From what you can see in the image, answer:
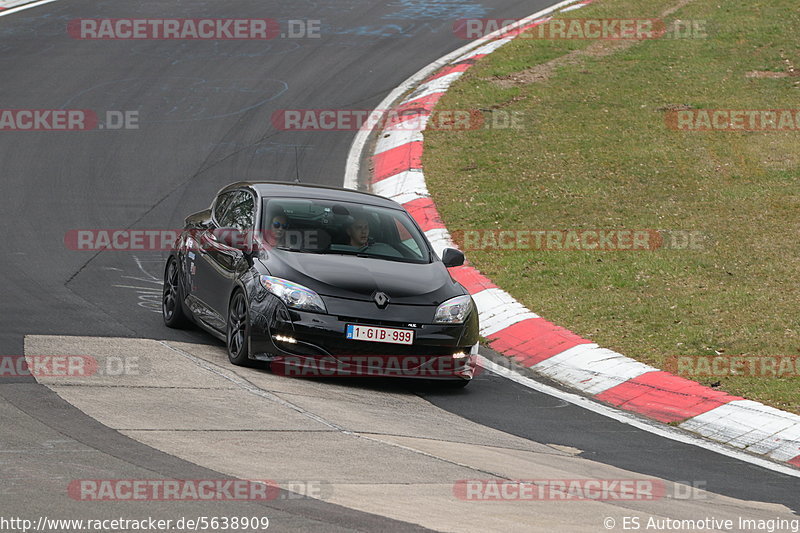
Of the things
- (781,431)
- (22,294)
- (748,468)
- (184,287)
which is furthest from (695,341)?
(22,294)

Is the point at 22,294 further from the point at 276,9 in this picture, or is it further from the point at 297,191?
the point at 276,9

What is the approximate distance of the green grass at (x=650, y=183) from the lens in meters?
11.5

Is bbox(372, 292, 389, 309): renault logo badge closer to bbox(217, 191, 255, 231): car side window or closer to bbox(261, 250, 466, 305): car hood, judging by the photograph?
bbox(261, 250, 466, 305): car hood

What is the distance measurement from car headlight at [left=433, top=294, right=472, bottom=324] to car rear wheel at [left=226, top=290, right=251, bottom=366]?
157 cm

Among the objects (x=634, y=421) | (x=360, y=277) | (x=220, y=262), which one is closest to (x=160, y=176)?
(x=220, y=262)

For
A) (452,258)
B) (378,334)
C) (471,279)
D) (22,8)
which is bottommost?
(378,334)

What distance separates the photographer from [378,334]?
9234 millimetres

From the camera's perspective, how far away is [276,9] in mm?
26344

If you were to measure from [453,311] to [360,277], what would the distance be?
85cm

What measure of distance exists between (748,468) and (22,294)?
6954 mm

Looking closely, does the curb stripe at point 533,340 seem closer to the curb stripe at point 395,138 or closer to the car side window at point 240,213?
the car side window at point 240,213

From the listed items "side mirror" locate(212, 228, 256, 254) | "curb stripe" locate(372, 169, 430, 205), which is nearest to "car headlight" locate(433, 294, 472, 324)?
"side mirror" locate(212, 228, 256, 254)

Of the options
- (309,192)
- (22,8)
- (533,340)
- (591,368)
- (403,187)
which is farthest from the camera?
(22,8)

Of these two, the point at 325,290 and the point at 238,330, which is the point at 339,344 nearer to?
the point at 325,290
